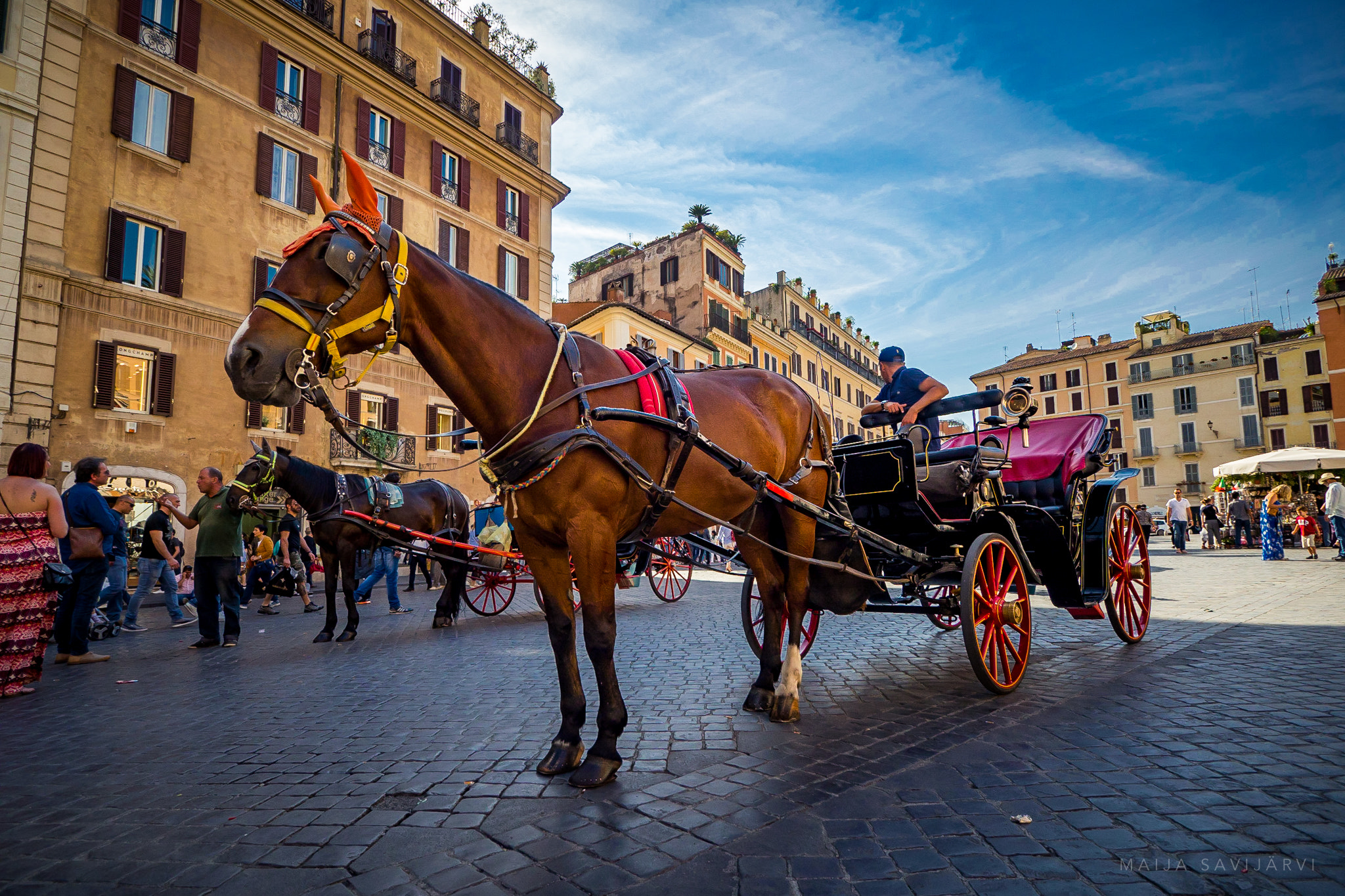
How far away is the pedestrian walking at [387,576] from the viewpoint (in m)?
11.5

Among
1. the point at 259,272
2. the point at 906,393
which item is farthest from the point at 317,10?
the point at 906,393

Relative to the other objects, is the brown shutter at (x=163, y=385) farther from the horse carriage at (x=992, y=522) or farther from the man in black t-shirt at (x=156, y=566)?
the horse carriage at (x=992, y=522)

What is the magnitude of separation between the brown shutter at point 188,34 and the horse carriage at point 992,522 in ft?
67.5

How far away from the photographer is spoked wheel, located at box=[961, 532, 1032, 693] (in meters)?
4.48

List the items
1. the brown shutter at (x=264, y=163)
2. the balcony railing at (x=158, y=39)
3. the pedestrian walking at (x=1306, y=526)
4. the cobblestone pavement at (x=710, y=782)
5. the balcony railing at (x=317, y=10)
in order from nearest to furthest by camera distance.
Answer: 1. the cobblestone pavement at (x=710, y=782)
2. the balcony railing at (x=158, y=39)
3. the brown shutter at (x=264, y=163)
4. the pedestrian walking at (x=1306, y=526)
5. the balcony railing at (x=317, y=10)

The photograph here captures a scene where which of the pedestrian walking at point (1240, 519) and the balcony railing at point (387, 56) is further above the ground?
the balcony railing at point (387, 56)

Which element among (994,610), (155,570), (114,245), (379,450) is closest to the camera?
(994,610)

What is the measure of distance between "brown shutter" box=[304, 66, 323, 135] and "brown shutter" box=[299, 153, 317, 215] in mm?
820

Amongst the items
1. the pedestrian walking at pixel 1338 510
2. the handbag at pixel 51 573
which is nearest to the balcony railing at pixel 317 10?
the handbag at pixel 51 573

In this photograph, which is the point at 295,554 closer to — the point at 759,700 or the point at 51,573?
the point at 51,573

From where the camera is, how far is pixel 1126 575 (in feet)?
21.0

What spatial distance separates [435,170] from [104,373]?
1217cm

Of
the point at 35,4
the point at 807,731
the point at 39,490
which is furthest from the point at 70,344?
the point at 807,731

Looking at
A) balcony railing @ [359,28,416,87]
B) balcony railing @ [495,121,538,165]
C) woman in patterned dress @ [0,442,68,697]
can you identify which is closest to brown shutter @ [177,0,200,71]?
balcony railing @ [359,28,416,87]
